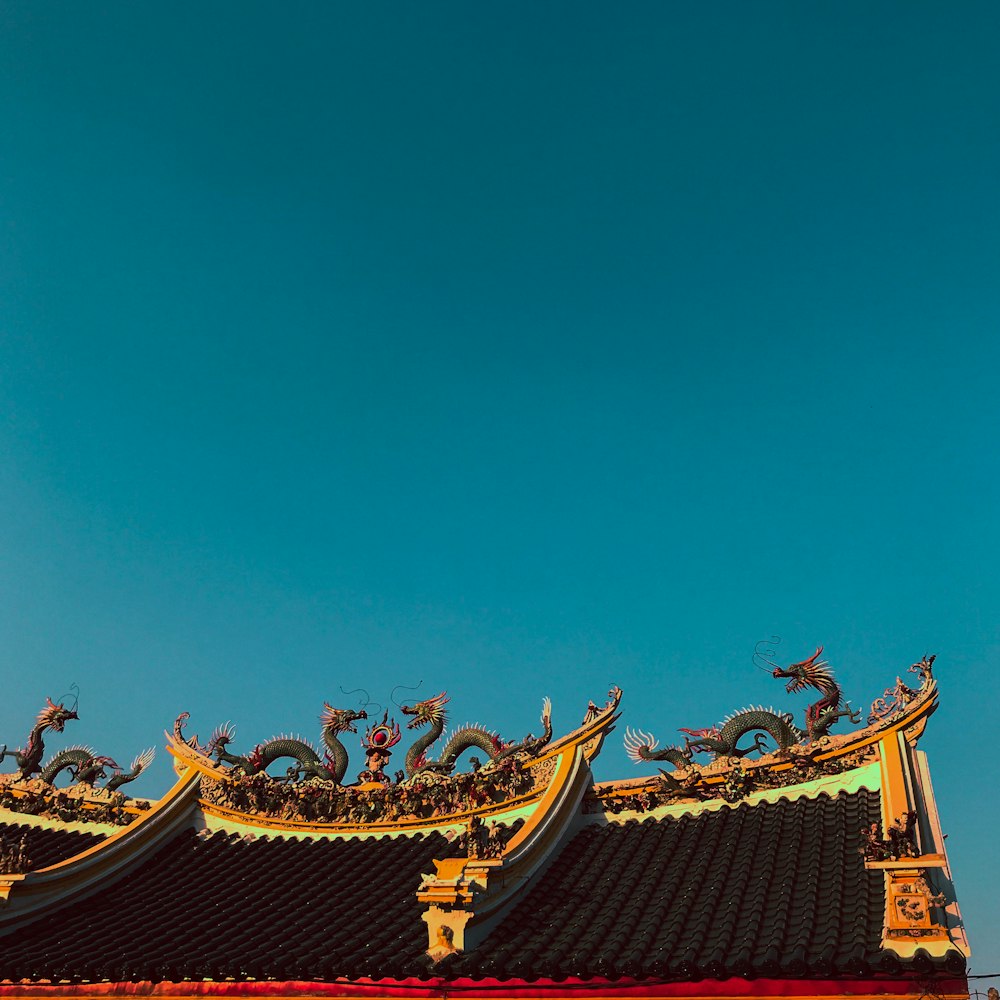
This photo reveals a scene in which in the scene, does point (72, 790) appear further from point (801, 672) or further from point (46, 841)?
point (801, 672)

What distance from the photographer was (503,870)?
10.8 m

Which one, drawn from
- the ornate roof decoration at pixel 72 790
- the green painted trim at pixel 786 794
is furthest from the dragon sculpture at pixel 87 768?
the green painted trim at pixel 786 794

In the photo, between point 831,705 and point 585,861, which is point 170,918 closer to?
point 585,861

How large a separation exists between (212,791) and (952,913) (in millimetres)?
13373

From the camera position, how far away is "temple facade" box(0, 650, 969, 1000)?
8.62 metres

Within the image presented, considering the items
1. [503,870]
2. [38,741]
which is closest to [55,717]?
[38,741]

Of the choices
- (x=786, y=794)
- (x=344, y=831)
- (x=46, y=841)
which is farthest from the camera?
(x=46, y=841)

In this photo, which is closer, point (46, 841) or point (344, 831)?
point (344, 831)

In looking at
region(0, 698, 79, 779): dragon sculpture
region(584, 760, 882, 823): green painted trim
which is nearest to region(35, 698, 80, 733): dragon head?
region(0, 698, 79, 779): dragon sculpture

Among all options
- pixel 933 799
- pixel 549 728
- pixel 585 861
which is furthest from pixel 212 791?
pixel 933 799

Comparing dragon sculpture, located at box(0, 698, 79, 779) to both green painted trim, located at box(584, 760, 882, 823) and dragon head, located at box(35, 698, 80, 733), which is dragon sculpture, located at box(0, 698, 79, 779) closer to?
dragon head, located at box(35, 698, 80, 733)

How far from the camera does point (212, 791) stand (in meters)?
17.0

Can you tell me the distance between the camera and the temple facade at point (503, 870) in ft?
28.3

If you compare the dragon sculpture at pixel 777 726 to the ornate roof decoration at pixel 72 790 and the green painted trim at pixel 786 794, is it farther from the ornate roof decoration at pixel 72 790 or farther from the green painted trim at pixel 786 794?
the ornate roof decoration at pixel 72 790
